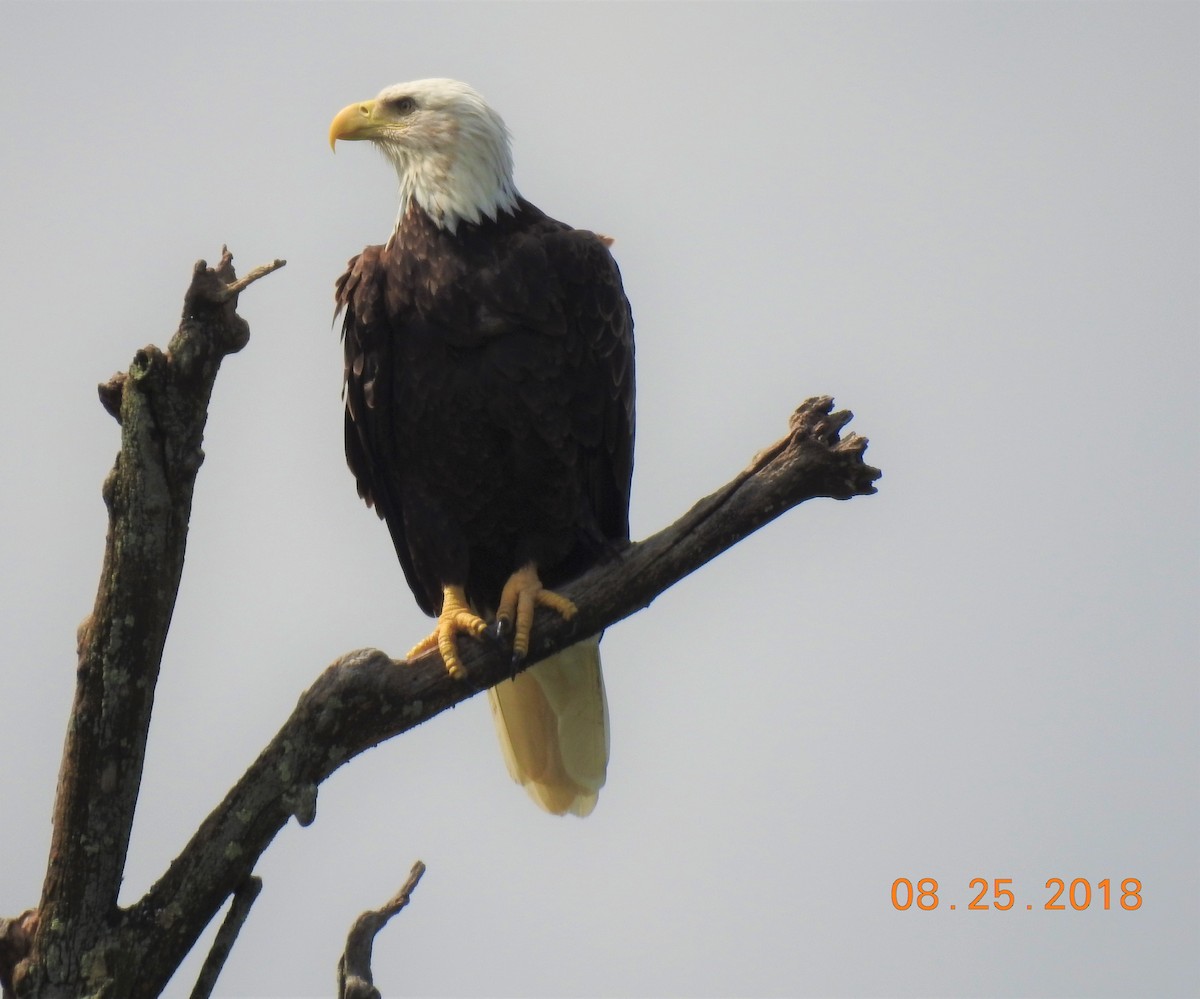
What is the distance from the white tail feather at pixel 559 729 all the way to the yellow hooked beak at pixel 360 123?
2.34 meters

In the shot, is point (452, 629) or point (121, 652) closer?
point (121, 652)

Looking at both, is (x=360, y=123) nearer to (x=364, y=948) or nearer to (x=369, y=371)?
(x=369, y=371)

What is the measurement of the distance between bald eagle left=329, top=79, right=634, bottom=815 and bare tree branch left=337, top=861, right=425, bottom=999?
0.84 meters

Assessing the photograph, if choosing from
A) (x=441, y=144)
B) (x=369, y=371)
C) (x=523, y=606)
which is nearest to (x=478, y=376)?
(x=369, y=371)

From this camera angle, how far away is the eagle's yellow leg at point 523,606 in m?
5.54

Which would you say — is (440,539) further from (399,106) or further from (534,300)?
(399,106)

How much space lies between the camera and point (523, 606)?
222 inches

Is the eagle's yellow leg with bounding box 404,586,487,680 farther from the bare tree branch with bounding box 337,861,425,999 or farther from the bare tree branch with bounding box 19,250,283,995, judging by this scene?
the bare tree branch with bounding box 19,250,283,995

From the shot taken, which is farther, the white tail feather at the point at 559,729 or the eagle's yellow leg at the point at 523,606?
the white tail feather at the point at 559,729

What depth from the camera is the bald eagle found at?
5734 millimetres

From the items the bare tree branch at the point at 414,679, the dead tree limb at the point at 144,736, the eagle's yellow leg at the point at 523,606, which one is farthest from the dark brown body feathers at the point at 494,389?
the dead tree limb at the point at 144,736

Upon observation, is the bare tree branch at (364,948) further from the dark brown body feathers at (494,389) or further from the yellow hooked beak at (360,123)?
the yellow hooked beak at (360,123)

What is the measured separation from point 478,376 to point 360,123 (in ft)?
4.67

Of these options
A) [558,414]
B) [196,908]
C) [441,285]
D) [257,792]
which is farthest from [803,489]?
[196,908]
